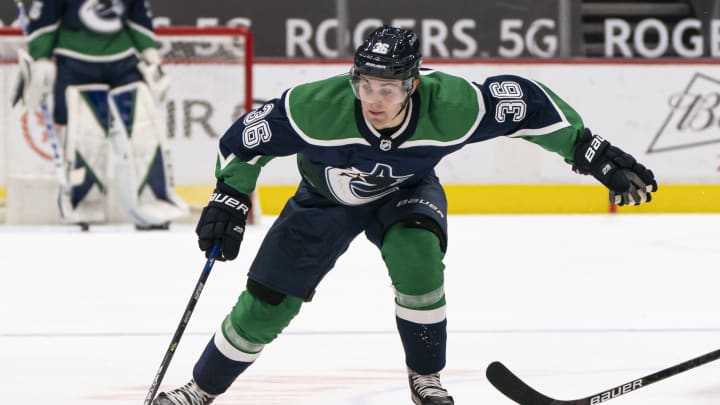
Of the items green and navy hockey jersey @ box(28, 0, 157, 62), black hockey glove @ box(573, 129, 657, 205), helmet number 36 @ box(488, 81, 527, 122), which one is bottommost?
green and navy hockey jersey @ box(28, 0, 157, 62)

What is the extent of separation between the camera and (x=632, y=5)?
8.90 m

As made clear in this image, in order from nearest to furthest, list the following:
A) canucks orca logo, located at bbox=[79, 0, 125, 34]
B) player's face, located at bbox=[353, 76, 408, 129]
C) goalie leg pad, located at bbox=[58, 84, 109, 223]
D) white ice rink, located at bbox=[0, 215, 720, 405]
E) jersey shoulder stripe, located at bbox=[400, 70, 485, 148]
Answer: player's face, located at bbox=[353, 76, 408, 129], jersey shoulder stripe, located at bbox=[400, 70, 485, 148], white ice rink, located at bbox=[0, 215, 720, 405], canucks orca logo, located at bbox=[79, 0, 125, 34], goalie leg pad, located at bbox=[58, 84, 109, 223]

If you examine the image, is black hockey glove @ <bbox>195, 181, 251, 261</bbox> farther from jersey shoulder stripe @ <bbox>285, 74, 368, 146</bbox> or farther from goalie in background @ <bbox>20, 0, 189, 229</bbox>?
goalie in background @ <bbox>20, 0, 189, 229</bbox>

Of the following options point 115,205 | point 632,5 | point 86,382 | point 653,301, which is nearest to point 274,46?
point 115,205

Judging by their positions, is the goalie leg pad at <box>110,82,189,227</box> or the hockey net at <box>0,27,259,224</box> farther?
the hockey net at <box>0,27,259,224</box>

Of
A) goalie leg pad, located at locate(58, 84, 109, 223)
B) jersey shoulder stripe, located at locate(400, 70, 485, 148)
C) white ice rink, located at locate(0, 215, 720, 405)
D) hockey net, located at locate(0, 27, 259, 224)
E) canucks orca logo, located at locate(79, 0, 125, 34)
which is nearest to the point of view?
jersey shoulder stripe, located at locate(400, 70, 485, 148)

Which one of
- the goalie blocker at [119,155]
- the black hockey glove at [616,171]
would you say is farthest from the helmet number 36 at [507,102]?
the goalie blocker at [119,155]

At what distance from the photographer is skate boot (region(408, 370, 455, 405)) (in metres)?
2.72

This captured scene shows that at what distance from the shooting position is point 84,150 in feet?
23.3

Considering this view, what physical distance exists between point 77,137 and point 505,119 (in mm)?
4727

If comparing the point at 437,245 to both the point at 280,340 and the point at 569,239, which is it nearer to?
the point at 280,340

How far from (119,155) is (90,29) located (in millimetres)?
691

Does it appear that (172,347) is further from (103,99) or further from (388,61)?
(103,99)

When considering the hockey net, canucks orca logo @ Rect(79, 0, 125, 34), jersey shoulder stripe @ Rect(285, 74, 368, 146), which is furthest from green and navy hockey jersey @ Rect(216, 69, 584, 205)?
the hockey net
